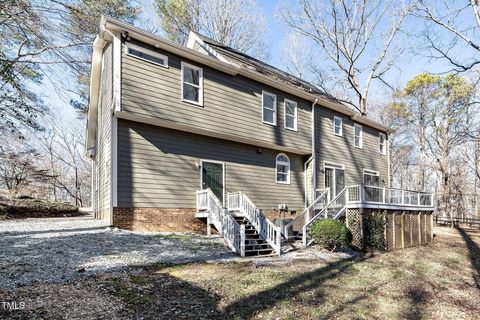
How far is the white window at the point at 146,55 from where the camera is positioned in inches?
390

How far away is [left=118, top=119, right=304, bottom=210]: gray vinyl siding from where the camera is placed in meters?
9.73

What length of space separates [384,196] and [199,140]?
282 inches

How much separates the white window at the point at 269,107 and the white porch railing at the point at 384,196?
169 inches

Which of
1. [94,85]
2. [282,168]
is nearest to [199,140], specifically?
[282,168]

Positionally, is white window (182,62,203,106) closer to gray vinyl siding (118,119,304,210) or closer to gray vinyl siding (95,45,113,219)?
gray vinyl siding (118,119,304,210)

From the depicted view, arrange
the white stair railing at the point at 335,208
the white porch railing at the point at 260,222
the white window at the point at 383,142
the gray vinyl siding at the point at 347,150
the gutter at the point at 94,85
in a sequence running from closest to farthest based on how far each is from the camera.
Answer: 1. the white porch railing at the point at 260,222
2. the white stair railing at the point at 335,208
3. the gutter at the point at 94,85
4. the gray vinyl siding at the point at 347,150
5. the white window at the point at 383,142

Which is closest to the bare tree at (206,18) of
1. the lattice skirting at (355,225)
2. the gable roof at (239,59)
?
the gable roof at (239,59)

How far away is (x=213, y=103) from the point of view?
11.8 metres

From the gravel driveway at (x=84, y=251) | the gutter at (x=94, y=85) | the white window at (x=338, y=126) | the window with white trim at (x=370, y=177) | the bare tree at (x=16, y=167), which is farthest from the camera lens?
the window with white trim at (x=370, y=177)

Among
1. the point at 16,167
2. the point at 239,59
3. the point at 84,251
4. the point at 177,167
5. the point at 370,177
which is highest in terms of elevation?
the point at 239,59

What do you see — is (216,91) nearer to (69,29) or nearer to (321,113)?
(69,29)

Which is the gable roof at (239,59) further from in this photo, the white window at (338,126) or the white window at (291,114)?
the white window at (338,126)

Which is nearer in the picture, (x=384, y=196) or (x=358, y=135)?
(x=384, y=196)

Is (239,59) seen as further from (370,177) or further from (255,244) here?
(370,177)
